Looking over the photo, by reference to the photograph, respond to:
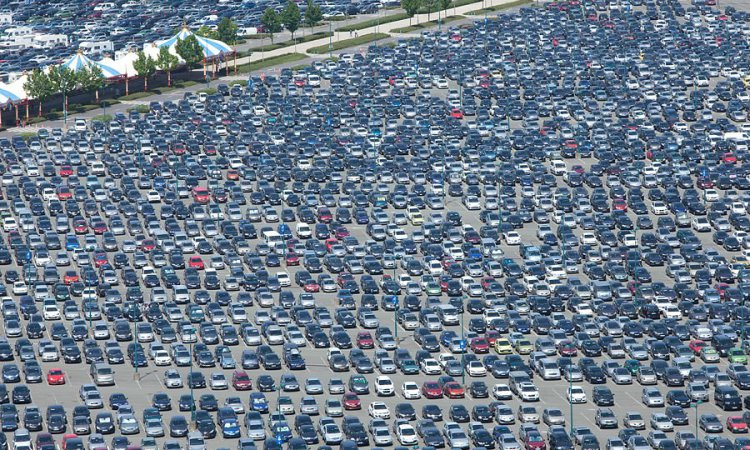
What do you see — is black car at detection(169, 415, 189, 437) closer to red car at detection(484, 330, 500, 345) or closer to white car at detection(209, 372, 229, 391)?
white car at detection(209, 372, 229, 391)

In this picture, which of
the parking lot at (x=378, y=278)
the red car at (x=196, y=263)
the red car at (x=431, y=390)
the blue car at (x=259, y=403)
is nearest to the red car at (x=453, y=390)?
the parking lot at (x=378, y=278)

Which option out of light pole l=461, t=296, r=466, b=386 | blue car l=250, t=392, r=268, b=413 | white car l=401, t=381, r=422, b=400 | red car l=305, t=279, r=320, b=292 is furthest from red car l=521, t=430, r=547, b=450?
red car l=305, t=279, r=320, b=292

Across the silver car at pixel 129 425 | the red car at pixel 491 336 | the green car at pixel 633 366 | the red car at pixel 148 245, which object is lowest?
the red car at pixel 148 245

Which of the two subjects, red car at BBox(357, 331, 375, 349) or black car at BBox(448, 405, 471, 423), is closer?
black car at BBox(448, 405, 471, 423)

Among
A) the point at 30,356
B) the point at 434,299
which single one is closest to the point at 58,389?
the point at 30,356

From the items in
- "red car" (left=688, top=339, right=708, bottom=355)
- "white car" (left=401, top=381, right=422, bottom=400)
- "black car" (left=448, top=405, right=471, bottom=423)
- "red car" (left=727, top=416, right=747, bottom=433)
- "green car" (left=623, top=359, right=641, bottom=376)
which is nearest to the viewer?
"red car" (left=727, top=416, right=747, bottom=433)

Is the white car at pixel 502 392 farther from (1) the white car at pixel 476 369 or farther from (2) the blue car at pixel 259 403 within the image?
(2) the blue car at pixel 259 403

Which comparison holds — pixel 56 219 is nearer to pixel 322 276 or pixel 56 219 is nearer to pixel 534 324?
pixel 322 276
